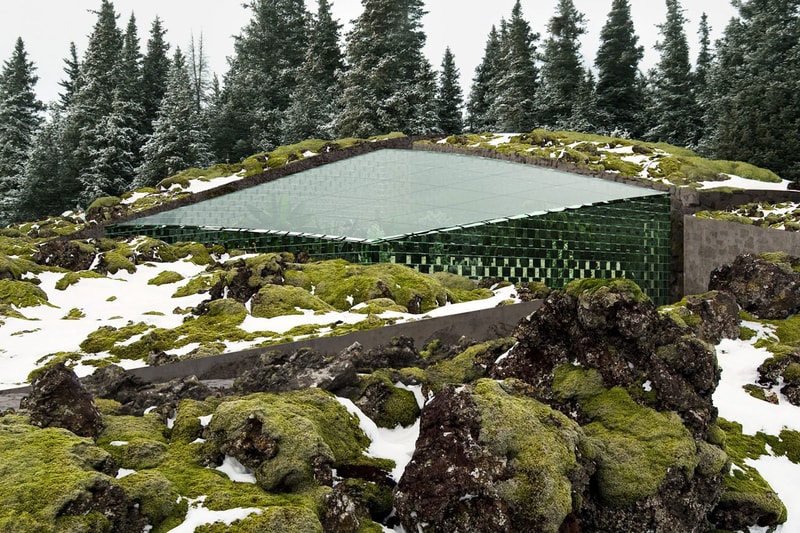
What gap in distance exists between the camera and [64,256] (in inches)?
695

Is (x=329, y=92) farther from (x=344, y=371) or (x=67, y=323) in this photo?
(x=344, y=371)

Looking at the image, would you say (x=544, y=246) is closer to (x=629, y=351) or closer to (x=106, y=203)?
(x=629, y=351)

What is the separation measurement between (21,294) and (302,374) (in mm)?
9107

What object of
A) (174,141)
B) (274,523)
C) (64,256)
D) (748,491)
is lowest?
(748,491)

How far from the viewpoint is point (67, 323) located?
13.4 meters

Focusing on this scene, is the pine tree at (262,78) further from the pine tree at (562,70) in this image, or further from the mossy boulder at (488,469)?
the mossy boulder at (488,469)

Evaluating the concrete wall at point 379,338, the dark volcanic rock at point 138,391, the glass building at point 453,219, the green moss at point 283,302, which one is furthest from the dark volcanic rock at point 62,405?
the glass building at point 453,219

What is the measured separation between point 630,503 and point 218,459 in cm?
384

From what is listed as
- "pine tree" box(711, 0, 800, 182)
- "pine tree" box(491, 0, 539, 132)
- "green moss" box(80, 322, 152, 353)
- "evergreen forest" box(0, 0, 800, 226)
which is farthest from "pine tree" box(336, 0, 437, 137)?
"green moss" box(80, 322, 152, 353)

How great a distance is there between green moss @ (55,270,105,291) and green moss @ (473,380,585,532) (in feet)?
38.8

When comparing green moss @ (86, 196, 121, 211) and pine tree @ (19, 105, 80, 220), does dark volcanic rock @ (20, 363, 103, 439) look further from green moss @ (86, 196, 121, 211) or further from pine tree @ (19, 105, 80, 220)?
pine tree @ (19, 105, 80, 220)

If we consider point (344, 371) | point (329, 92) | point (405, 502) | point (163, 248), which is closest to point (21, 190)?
point (329, 92)

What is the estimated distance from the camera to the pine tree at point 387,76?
34.3m

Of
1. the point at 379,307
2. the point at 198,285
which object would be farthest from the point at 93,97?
the point at 379,307
